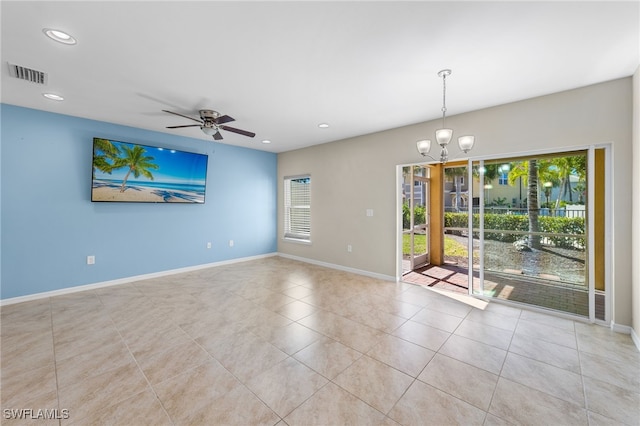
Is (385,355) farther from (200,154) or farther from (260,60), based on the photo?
(200,154)

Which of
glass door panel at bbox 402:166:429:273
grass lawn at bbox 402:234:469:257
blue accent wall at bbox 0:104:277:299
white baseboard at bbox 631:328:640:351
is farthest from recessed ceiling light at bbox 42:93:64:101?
white baseboard at bbox 631:328:640:351

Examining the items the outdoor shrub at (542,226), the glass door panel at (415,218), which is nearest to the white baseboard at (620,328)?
the outdoor shrub at (542,226)

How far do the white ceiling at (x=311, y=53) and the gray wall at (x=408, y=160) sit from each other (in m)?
0.23

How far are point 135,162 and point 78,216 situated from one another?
1.16 metres

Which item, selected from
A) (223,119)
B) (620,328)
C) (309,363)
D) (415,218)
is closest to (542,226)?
(620,328)

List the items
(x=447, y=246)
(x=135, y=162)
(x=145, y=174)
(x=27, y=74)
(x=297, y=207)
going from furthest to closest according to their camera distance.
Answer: (x=297, y=207) → (x=447, y=246) → (x=145, y=174) → (x=135, y=162) → (x=27, y=74)

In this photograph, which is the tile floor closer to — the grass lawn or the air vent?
the grass lawn

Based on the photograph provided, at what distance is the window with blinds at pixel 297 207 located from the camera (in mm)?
6211

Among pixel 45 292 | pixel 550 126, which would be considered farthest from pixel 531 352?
pixel 45 292

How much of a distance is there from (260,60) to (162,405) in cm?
290

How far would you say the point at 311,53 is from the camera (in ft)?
7.70

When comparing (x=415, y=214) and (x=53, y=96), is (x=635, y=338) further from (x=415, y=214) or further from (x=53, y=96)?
(x=53, y=96)

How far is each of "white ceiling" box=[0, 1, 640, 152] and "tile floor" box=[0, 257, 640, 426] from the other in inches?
107

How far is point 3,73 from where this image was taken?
2713 millimetres
